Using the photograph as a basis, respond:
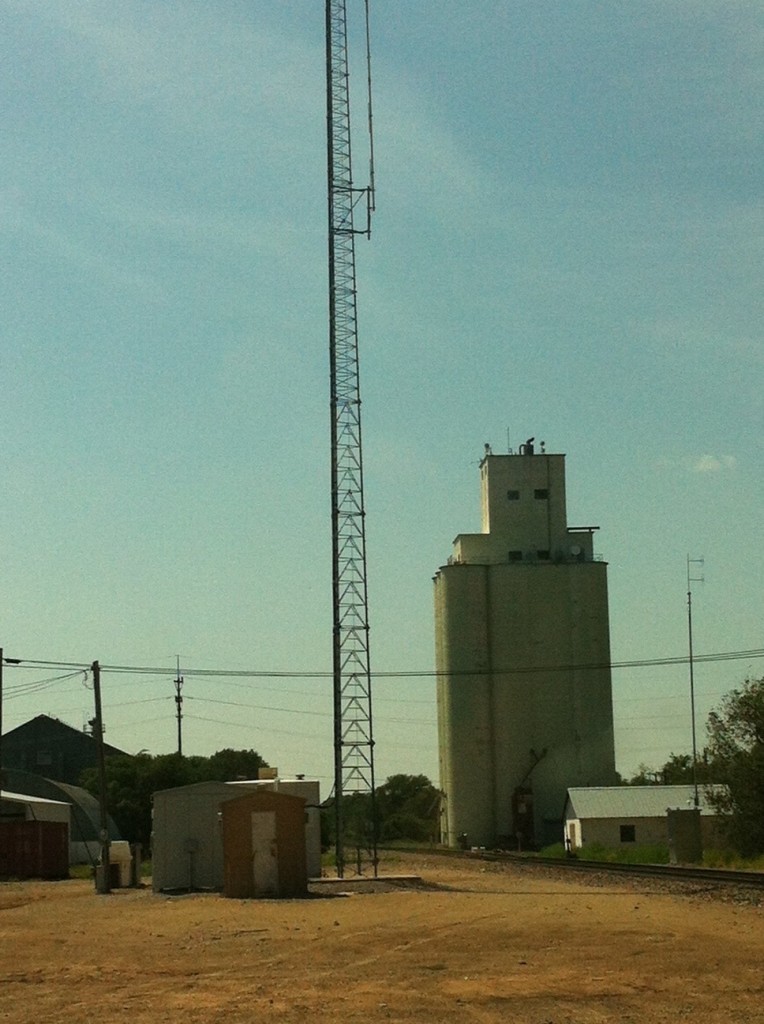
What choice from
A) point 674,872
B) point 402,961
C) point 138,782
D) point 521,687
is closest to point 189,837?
point 674,872

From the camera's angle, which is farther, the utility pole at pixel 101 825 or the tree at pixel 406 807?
the tree at pixel 406 807

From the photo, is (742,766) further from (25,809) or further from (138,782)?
(138,782)

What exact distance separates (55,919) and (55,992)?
525 inches

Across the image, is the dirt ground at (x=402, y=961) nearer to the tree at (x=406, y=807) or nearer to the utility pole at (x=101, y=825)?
the utility pole at (x=101, y=825)

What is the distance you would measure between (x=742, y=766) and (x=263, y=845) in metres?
20.8

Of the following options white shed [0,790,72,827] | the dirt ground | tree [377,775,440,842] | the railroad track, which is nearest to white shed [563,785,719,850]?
the railroad track

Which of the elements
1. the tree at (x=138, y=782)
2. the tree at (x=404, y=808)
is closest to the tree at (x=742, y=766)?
the tree at (x=138, y=782)

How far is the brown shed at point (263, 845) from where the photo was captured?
32781 millimetres

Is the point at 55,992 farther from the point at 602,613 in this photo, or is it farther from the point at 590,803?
the point at 602,613

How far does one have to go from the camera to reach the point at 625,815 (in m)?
68.2

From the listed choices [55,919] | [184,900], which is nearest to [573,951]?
[55,919]

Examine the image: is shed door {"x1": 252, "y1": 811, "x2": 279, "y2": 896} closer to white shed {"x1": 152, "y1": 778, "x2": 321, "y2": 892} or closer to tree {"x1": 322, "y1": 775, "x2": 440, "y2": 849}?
white shed {"x1": 152, "y1": 778, "x2": 321, "y2": 892}

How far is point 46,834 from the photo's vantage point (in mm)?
57312

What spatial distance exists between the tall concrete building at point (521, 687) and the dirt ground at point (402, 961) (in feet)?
156
